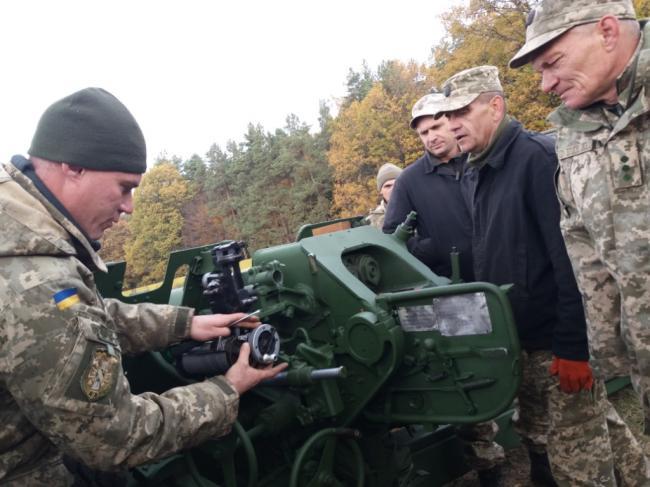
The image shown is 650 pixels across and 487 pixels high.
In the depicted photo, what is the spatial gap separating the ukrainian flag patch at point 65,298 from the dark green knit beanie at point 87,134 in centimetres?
48

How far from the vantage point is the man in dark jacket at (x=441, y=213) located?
12.1 feet

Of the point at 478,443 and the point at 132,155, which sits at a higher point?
the point at 132,155

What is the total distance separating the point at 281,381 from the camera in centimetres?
287

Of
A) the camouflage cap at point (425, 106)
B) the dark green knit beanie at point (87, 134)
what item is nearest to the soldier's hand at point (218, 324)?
the dark green knit beanie at point (87, 134)

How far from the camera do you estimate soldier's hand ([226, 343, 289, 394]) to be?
2381mm

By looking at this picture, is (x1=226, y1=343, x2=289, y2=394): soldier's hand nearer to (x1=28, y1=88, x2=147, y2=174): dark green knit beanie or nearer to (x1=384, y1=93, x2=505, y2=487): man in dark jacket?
(x1=28, y1=88, x2=147, y2=174): dark green knit beanie

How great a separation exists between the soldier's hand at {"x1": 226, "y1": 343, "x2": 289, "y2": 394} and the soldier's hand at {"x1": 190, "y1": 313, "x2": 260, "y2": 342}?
181mm

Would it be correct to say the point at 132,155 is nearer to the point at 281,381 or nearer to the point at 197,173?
the point at 281,381

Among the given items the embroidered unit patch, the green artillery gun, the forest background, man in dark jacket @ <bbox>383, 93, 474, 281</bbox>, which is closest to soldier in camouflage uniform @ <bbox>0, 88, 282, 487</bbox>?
the embroidered unit patch

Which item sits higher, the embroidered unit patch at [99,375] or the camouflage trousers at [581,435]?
the embroidered unit patch at [99,375]

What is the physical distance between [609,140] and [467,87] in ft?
3.92

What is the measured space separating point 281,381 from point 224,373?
37 centimetres

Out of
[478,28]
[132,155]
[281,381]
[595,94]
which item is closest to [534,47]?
[595,94]

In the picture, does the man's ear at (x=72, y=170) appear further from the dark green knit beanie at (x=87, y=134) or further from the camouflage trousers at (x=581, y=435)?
the camouflage trousers at (x=581, y=435)
